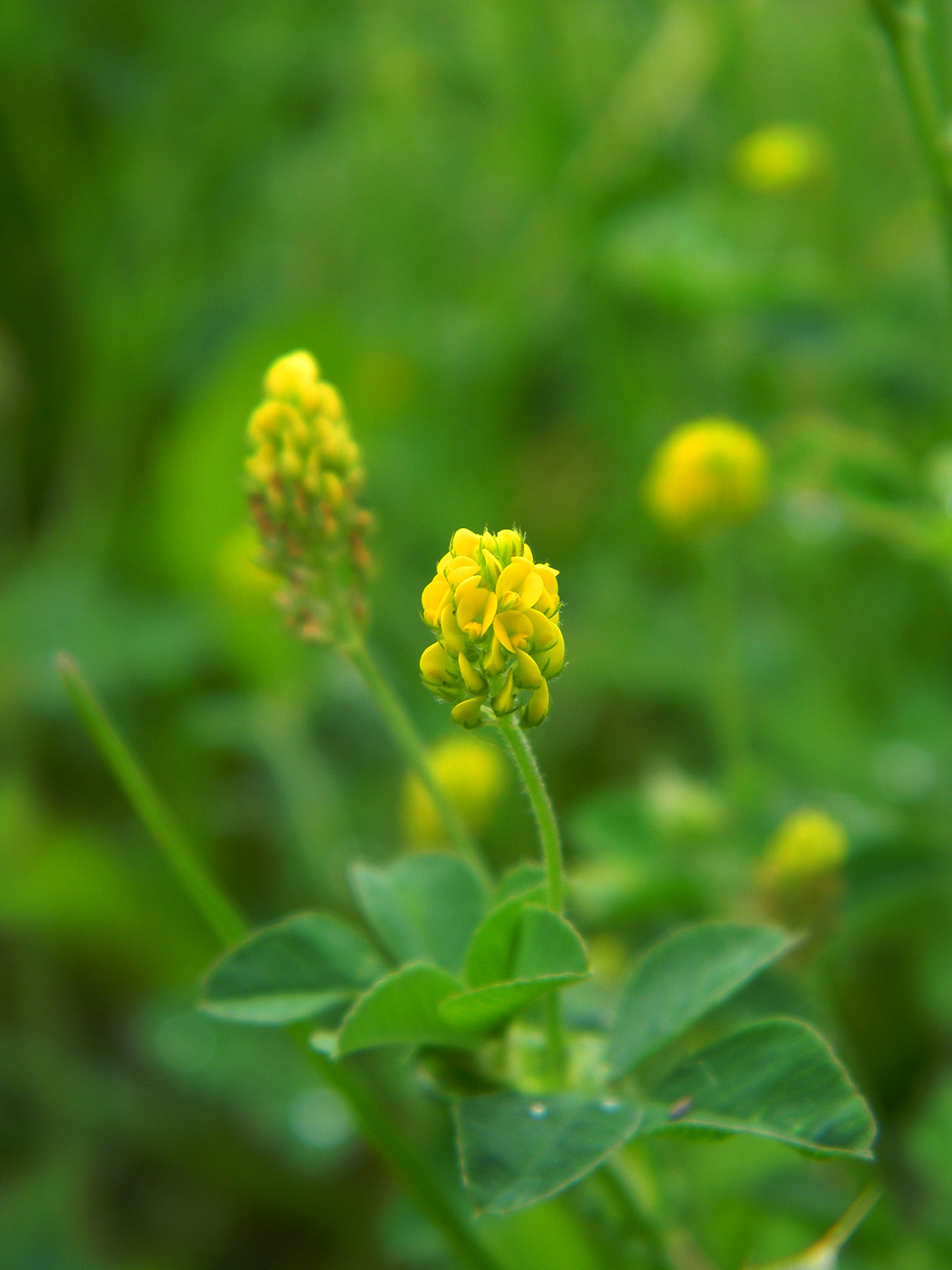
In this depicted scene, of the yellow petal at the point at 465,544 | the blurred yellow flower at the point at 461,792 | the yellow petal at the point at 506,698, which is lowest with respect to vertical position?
the yellow petal at the point at 506,698

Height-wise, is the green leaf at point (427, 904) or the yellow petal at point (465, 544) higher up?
the yellow petal at point (465, 544)

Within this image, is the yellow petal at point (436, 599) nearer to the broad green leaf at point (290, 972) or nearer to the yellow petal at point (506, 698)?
the yellow petal at point (506, 698)

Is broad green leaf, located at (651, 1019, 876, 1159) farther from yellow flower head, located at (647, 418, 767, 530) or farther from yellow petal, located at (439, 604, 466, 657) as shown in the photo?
yellow flower head, located at (647, 418, 767, 530)

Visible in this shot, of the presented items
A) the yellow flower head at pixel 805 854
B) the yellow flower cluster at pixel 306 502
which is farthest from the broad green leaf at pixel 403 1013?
the yellow flower head at pixel 805 854

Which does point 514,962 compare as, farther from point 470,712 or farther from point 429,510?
point 429,510

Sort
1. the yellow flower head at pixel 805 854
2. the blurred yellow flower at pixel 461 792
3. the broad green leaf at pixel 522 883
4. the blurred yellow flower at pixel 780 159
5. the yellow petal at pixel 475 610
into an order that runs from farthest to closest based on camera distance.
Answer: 1. the blurred yellow flower at pixel 780 159
2. the blurred yellow flower at pixel 461 792
3. the yellow flower head at pixel 805 854
4. the broad green leaf at pixel 522 883
5. the yellow petal at pixel 475 610

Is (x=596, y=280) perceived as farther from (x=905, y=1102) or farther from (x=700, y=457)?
(x=905, y=1102)
